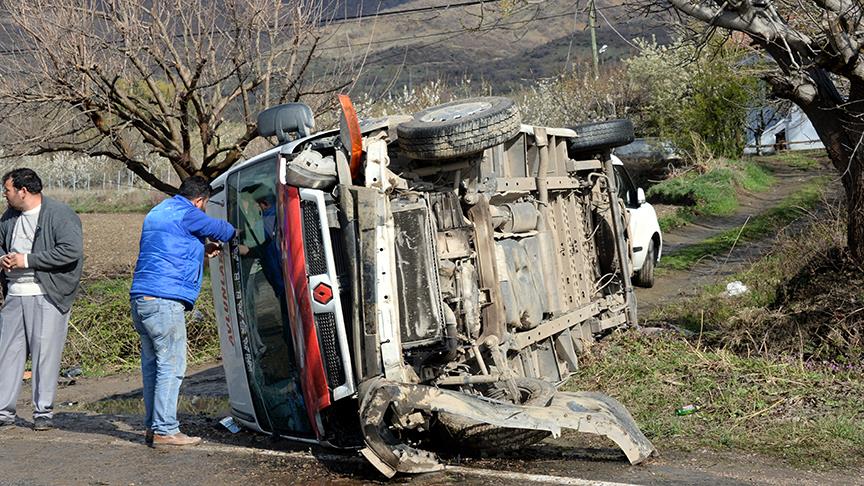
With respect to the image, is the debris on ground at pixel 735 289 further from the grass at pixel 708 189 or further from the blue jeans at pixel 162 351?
the grass at pixel 708 189

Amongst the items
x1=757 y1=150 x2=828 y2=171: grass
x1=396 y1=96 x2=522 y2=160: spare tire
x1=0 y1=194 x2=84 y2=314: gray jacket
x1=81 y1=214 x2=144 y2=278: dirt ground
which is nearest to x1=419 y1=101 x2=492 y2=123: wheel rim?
x1=396 y1=96 x2=522 y2=160: spare tire

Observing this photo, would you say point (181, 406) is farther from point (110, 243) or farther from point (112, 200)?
point (112, 200)

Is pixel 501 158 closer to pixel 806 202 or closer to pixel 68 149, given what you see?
pixel 68 149

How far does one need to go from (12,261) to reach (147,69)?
625cm

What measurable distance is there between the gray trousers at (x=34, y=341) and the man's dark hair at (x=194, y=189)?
64.0 inches

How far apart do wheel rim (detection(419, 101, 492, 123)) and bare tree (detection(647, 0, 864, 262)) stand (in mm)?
2213

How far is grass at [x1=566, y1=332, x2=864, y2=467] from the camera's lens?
623 centimetres

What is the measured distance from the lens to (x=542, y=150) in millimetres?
8305

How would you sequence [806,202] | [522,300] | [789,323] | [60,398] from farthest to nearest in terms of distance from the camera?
[806,202]
[60,398]
[789,323]
[522,300]

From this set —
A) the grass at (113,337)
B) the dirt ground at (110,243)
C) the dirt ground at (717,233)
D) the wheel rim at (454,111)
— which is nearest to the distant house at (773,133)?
the dirt ground at (717,233)

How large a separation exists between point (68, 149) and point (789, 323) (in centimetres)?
1009

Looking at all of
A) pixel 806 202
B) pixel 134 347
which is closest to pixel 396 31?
pixel 806 202

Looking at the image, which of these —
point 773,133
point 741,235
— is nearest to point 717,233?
point 741,235

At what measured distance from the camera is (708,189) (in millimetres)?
25625
